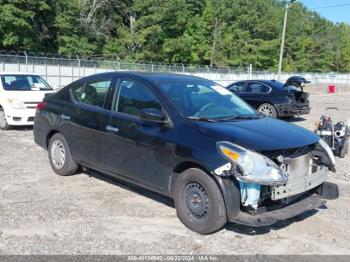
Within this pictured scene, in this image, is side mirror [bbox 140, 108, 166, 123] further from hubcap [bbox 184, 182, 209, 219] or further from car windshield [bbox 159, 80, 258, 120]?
hubcap [bbox 184, 182, 209, 219]

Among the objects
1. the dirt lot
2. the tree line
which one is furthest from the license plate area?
the tree line

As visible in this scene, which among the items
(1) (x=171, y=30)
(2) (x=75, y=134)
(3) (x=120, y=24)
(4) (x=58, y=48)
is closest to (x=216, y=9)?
(1) (x=171, y=30)

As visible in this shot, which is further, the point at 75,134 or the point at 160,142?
the point at 75,134

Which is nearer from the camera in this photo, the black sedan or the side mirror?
the black sedan

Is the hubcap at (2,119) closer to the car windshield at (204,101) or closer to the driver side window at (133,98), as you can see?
the driver side window at (133,98)

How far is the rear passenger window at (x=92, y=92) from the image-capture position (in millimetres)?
6434

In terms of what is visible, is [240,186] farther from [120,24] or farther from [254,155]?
[120,24]

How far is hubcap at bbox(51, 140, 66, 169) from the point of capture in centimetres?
720

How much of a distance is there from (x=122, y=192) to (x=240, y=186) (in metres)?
2.24

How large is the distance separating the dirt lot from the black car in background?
854cm

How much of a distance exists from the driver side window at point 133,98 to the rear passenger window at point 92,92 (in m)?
0.31

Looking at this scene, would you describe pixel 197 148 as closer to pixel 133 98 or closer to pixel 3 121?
pixel 133 98

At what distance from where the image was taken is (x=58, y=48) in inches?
1897

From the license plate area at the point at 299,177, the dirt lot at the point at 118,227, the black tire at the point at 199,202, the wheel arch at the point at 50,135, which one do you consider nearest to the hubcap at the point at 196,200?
the black tire at the point at 199,202
